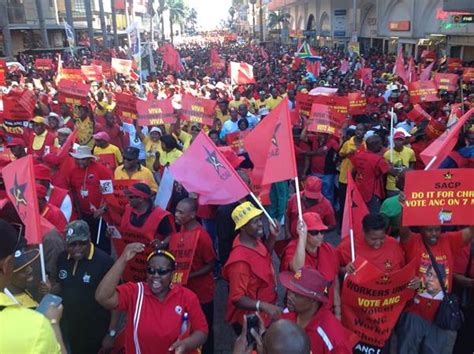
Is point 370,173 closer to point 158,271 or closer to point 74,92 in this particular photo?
point 158,271

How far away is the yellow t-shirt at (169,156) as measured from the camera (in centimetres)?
668

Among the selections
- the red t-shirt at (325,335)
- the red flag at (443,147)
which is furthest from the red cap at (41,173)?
the red flag at (443,147)

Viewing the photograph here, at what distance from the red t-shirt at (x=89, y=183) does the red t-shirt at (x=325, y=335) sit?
11.7 feet

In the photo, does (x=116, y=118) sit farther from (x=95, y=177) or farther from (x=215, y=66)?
(x=215, y=66)

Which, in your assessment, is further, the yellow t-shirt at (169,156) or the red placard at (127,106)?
the red placard at (127,106)

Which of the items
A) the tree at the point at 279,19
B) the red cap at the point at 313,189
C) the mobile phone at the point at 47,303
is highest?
the tree at the point at 279,19

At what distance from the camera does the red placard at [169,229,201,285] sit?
3.84m

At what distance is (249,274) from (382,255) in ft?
3.43

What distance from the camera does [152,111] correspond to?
8.05 meters

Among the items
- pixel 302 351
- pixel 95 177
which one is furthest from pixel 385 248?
pixel 95 177

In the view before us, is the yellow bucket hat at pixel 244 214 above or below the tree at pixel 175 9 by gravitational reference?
below

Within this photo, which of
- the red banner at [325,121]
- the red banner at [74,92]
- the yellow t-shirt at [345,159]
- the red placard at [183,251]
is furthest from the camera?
the red banner at [74,92]

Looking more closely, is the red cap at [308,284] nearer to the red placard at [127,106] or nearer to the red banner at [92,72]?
the red placard at [127,106]

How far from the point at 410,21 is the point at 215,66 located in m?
16.4
